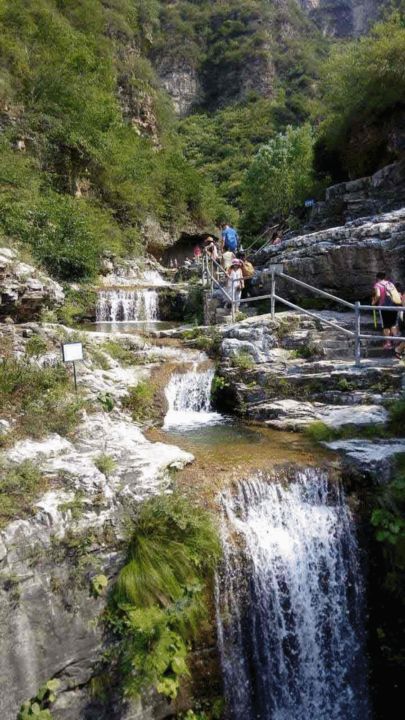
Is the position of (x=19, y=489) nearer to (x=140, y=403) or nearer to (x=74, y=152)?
(x=140, y=403)

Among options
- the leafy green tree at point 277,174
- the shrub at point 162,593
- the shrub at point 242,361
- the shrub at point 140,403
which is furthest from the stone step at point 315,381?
the leafy green tree at point 277,174

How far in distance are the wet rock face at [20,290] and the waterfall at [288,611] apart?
775cm

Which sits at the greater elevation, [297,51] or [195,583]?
[297,51]

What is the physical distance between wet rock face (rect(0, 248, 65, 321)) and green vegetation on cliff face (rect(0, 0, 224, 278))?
193 inches

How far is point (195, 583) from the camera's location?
515 centimetres

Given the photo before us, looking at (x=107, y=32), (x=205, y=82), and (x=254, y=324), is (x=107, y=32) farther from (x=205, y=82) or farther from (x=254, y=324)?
(x=205, y=82)

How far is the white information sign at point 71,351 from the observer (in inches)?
275

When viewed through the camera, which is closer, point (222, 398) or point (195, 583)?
point (195, 583)

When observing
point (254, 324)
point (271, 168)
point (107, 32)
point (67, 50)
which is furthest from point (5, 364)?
point (107, 32)

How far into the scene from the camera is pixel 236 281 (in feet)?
44.6

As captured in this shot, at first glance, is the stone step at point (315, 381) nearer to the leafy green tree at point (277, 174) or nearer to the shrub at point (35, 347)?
the shrub at point (35, 347)

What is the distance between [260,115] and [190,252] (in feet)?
135

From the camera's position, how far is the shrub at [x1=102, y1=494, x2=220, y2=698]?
4730 millimetres

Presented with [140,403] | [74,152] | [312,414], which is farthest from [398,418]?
[74,152]
